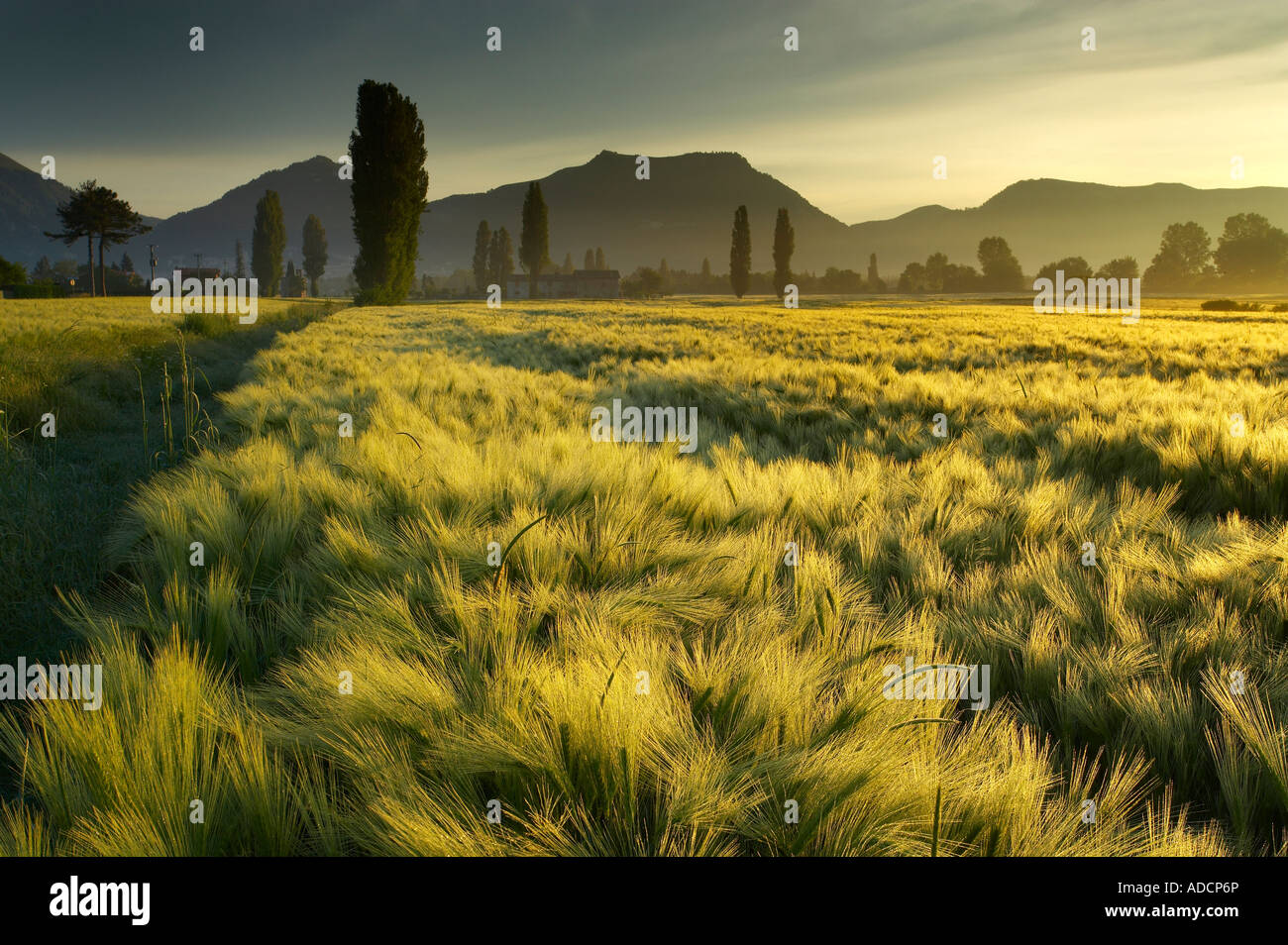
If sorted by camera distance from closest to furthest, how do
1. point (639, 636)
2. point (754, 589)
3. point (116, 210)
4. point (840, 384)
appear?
point (639, 636)
point (754, 589)
point (840, 384)
point (116, 210)

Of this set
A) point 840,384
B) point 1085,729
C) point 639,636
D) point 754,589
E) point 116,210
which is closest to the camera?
point 1085,729

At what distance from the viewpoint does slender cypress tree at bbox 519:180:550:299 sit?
80.5 m

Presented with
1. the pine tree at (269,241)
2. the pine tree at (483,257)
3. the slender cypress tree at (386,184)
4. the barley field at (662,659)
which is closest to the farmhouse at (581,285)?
the pine tree at (483,257)

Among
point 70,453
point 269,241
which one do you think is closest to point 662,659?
point 70,453

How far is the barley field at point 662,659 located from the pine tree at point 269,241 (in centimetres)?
9806

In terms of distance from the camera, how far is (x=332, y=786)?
1226 mm

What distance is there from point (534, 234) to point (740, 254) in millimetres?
26766

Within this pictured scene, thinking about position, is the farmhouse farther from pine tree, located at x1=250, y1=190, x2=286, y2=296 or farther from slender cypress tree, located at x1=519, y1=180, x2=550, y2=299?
pine tree, located at x1=250, y1=190, x2=286, y2=296

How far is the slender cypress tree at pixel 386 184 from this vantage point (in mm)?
44906

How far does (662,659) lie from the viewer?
158 cm
